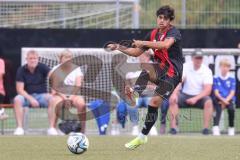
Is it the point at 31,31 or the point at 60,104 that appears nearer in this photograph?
the point at 60,104

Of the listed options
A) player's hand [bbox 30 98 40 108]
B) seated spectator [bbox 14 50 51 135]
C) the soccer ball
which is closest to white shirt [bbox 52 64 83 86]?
seated spectator [bbox 14 50 51 135]

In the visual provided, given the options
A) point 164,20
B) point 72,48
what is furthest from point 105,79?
point 164,20

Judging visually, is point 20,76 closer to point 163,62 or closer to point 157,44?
point 163,62

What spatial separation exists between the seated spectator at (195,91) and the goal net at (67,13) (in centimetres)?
292

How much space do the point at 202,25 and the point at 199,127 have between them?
365cm

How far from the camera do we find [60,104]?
595 inches

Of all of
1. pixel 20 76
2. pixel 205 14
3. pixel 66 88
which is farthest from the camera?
pixel 205 14

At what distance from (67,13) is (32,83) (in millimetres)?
4101

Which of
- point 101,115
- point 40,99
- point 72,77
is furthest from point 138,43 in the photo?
A: point 40,99

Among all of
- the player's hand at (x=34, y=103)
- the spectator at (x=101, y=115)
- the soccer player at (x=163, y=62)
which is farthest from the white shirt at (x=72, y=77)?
the soccer player at (x=163, y=62)

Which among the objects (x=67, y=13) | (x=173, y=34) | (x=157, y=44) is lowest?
(x=157, y=44)

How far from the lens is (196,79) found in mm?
15695

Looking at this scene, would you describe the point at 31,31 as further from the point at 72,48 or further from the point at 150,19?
the point at 150,19

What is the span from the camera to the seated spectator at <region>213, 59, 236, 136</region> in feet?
50.3
